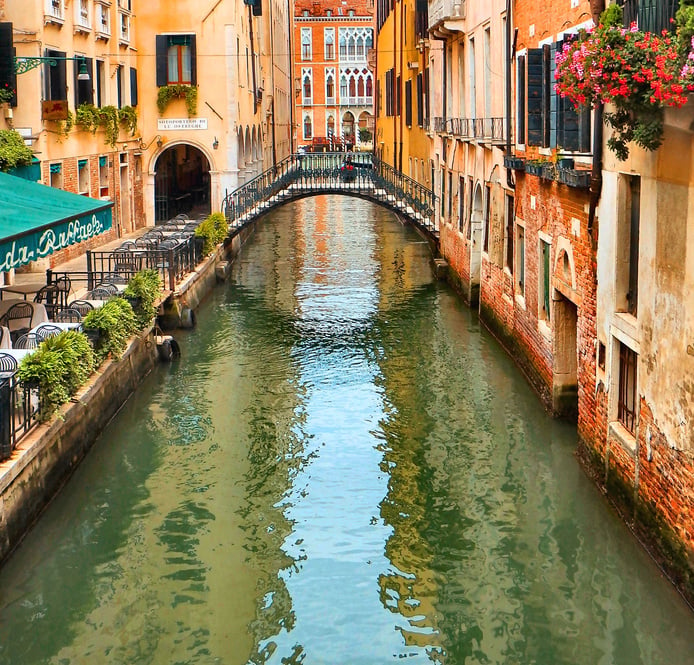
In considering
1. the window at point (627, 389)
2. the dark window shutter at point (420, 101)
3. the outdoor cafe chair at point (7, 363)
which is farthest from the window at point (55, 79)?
the window at point (627, 389)

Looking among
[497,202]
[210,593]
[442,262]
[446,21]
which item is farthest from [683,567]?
[442,262]

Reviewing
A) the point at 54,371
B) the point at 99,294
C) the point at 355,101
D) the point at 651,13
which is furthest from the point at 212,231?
the point at 355,101

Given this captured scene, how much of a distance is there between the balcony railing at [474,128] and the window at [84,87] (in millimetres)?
8358

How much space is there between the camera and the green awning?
39.9 ft

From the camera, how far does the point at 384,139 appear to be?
155 feet

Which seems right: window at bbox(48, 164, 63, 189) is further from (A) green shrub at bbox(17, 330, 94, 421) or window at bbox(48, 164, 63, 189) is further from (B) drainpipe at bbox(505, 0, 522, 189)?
(A) green shrub at bbox(17, 330, 94, 421)

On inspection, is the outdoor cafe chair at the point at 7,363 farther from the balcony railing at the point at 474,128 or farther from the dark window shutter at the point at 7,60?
the dark window shutter at the point at 7,60

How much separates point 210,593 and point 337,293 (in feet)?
53.8

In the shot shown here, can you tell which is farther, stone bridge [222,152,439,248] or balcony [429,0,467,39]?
stone bridge [222,152,439,248]

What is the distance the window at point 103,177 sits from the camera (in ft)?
96.4

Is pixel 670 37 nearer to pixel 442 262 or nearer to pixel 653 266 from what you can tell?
pixel 653 266

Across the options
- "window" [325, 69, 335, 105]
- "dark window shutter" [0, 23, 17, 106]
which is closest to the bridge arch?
"dark window shutter" [0, 23, 17, 106]

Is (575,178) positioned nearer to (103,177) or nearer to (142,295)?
(142,295)

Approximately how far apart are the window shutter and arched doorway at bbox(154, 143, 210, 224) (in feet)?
6.48
